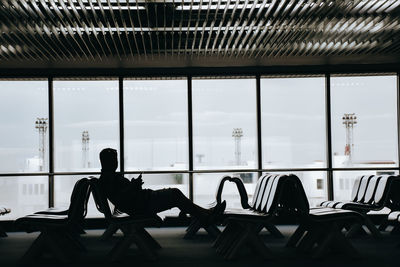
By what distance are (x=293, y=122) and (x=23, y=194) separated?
5.35 m

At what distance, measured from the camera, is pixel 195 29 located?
281 inches

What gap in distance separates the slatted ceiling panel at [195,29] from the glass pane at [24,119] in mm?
1141

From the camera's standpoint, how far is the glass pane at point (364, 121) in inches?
395

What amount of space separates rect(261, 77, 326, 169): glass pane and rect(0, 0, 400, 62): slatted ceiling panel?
115 centimetres

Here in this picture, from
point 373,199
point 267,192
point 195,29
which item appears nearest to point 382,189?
point 373,199

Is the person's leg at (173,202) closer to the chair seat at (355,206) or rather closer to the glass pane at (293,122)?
the chair seat at (355,206)

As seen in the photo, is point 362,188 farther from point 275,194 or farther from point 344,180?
point 275,194

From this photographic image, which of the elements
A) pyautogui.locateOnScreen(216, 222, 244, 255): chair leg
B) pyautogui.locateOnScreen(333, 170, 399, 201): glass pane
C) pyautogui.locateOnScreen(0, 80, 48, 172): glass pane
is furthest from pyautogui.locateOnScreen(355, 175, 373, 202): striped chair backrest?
pyautogui.locateOnScreen(0, 80, 48, 172): glass pane

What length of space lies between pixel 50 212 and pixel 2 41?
2.70 metres

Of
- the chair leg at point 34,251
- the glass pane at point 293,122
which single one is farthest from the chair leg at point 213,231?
the chair leg at point 34,251

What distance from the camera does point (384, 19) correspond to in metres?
7.06

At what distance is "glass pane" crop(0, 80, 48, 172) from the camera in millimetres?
9828

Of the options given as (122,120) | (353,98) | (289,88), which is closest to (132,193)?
(122,120)

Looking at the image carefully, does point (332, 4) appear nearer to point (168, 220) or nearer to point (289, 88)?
point (289, 88)
